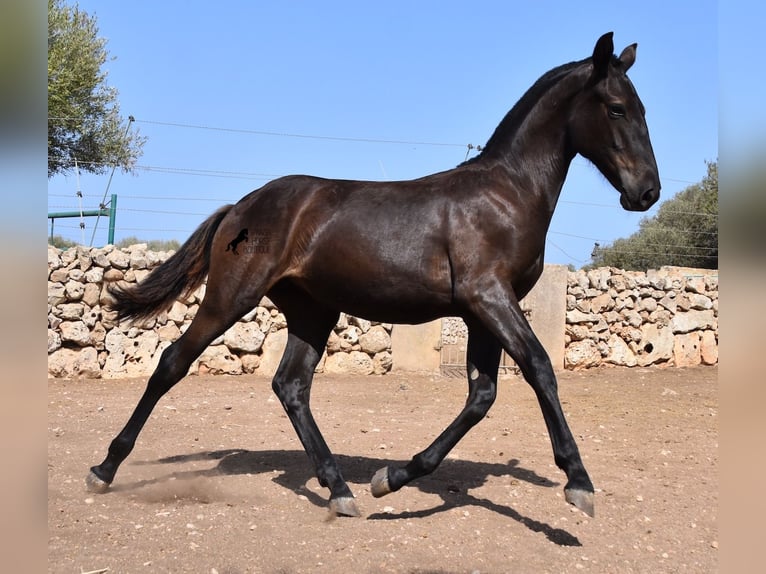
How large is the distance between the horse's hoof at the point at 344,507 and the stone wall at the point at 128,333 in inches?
231

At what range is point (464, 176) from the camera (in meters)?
4.65

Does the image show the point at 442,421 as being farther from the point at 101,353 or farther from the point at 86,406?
the point at 101,353

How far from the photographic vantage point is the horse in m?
4.17

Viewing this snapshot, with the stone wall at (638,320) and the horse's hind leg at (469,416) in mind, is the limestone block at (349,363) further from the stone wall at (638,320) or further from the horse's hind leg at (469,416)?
the horse's hind leg at (469,416)

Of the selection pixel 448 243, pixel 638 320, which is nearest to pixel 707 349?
pixel 638 320

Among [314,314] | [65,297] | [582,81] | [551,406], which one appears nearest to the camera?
[551,406]

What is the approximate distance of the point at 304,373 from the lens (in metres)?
5.12

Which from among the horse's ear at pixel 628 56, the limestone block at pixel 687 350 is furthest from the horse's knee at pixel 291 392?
the limestone block at pixel 687 350

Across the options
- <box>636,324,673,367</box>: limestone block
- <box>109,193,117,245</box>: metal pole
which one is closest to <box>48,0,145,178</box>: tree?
<box>109,193,117,245</box>: metal pole

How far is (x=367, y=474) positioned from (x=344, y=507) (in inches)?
43.9

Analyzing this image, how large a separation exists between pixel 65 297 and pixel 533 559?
28.0ft

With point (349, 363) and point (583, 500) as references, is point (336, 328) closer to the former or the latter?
point (349, 363)

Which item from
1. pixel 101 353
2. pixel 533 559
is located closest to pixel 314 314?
pixel 533 559

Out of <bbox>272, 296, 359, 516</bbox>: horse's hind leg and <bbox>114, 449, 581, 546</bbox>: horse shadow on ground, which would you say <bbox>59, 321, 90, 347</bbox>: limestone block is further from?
<bbox>272, 296, 359, 516</bbox>: horse's hind leg
